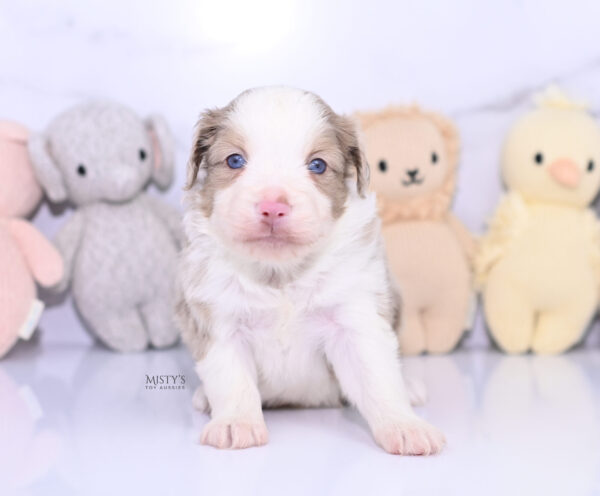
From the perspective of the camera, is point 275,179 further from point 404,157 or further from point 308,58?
point 308,58

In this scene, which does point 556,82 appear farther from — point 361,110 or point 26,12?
point 26,12

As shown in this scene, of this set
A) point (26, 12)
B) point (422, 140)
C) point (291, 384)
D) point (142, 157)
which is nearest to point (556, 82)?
point (422, 140)

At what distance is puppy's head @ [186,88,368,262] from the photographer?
1.57m

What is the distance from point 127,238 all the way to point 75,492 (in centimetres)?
Answer: 140

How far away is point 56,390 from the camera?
85.6 inches

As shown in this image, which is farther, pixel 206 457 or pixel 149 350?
pixel 149 350

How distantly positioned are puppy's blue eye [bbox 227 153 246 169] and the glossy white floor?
59cm

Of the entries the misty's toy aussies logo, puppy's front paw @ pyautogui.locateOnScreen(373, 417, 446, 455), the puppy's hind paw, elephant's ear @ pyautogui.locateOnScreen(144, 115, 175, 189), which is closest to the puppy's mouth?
puppy's front paw @ pyautogui.locateOnScreen(373, 417, 446, 455)

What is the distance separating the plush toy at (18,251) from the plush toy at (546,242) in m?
1.49

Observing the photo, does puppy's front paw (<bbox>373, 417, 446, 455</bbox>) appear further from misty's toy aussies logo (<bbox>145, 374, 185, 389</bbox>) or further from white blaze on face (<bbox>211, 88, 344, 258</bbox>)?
misty's toy aussies logo (<bbox>145, 374, 185, 389</bbox>)

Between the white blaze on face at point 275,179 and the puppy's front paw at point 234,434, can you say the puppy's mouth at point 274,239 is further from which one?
the puppy's front paw at point 234,434

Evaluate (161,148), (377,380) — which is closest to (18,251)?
(161,148)

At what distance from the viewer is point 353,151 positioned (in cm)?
188

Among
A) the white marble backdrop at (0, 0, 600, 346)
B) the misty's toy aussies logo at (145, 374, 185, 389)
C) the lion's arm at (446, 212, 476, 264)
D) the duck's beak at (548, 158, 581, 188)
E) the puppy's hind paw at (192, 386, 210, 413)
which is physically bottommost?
the misty's toy aussies logo at (145, 374, 185, 389)
